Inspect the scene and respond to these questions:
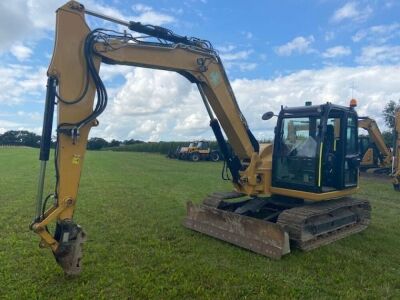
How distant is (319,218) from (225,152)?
81.6 inches

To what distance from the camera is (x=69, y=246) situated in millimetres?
4578

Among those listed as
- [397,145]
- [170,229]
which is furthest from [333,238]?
[397,145]

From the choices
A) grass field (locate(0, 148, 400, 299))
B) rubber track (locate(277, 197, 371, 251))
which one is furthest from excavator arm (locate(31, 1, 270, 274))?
rubber track (locate(277, 197, 371, 251))

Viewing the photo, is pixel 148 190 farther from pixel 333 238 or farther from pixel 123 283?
pixel 123 283

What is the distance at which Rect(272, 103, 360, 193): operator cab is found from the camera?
21.6 feet

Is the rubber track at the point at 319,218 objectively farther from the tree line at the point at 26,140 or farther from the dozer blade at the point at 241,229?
the tree line at the point at 26,140

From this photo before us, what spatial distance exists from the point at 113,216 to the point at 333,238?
467 cm

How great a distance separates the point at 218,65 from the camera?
661cm

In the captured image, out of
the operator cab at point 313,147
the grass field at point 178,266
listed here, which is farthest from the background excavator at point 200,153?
the operator cab at point 313,147

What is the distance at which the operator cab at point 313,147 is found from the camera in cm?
659

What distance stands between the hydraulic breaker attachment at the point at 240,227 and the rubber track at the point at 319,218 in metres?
0.33

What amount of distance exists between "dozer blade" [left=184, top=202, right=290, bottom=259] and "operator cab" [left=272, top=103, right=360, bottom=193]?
1.13m

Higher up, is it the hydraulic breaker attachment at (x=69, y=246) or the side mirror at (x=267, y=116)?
the side mirror at (x=267, y=116)

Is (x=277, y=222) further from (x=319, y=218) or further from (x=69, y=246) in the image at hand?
(x=69, y=246)
